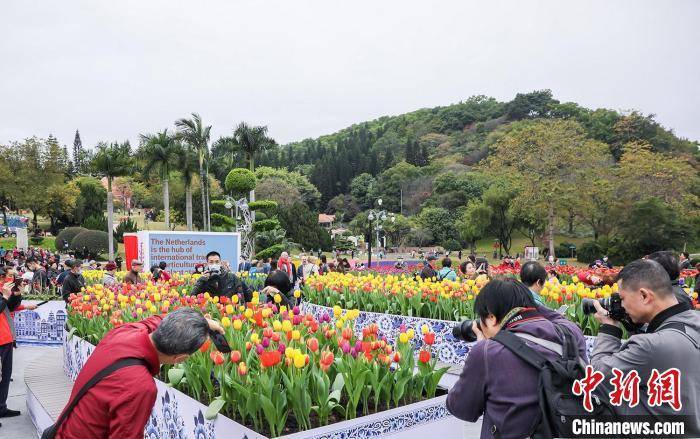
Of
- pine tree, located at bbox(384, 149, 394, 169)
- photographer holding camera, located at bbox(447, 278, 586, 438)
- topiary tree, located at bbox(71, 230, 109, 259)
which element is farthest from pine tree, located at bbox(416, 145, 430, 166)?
photographer holding camera, located at bbox(447, 278, 586, 438)

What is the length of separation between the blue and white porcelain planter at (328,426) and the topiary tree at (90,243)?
37570 millimetres

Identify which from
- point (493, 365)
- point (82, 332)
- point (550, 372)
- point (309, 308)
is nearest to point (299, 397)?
point (493, 365)

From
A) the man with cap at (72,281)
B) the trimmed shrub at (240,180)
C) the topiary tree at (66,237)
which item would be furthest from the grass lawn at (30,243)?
the man with cap at (72,281)

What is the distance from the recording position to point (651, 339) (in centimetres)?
205

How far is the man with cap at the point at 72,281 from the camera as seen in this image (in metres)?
7.83

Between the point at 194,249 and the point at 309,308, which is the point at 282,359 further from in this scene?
the point at 194,249

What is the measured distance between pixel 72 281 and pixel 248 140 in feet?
104

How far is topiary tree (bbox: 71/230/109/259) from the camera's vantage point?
37188 mm

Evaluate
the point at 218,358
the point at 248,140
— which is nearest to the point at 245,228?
the point at 248,140

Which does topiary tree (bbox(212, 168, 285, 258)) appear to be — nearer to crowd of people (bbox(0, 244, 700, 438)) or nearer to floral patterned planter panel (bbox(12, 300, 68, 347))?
floral patterned planter panel (bbox(12, 300, 68, 347))

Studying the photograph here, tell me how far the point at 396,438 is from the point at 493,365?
111 centimetres

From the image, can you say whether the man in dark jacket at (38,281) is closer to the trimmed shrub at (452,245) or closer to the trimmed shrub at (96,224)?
the trimmed shrub at (96,224)

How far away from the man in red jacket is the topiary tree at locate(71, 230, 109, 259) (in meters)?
38.8

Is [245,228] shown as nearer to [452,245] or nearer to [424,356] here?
[424,356]
